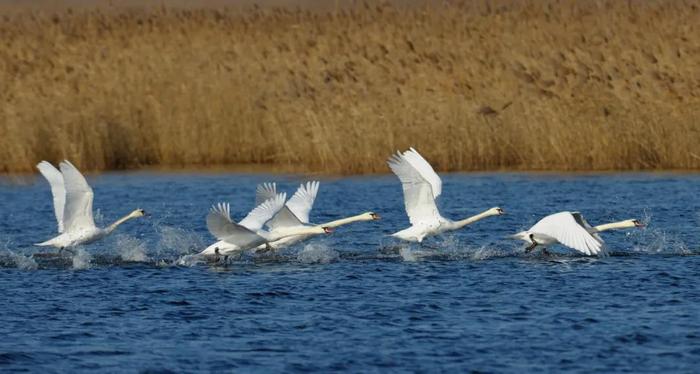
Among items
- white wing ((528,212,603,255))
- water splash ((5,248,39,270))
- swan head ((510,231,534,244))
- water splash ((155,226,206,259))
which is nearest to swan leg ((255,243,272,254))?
water splash ((155,226,206,259))

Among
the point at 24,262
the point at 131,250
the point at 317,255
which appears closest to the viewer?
the point at 24,262

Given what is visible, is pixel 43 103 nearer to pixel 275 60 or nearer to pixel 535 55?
pixel 275 60

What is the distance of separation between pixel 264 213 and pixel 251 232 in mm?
636

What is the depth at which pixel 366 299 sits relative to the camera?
13.9 metres

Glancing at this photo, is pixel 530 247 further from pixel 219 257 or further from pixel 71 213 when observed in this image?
pixel 71 213

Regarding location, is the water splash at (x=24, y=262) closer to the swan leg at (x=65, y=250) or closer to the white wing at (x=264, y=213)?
the swan leg at (x=65, y=250)

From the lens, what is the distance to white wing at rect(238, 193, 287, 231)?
1650 cm

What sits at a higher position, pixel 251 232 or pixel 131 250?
pixel 251 232

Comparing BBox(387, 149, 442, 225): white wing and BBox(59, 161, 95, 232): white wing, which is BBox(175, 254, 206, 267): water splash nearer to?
BBox(59, 161, 95, 232): white wing

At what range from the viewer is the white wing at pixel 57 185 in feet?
55.4

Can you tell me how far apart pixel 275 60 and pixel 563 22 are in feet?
19.3

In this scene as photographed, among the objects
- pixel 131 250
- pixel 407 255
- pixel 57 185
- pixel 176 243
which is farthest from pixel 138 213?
pixel 407 255

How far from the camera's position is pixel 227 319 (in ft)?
42.7

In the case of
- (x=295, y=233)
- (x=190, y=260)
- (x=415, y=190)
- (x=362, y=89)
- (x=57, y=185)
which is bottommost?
(x=190, y=260)
